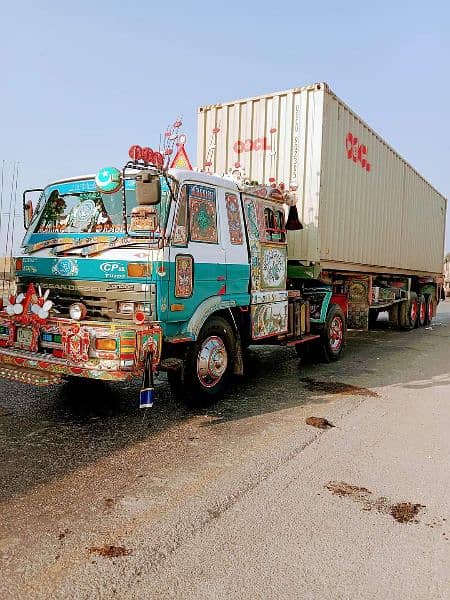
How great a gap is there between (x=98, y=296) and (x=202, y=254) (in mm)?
1151

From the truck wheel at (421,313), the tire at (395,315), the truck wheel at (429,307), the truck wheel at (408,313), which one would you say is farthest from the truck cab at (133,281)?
the truck wheel at (429,307)

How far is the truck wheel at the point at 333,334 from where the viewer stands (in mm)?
8245

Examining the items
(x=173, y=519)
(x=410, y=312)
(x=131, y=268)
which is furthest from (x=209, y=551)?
(x=410, y=312)

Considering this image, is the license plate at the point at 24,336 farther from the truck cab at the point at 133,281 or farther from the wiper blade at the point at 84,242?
the wiper blade at the point at 84,242

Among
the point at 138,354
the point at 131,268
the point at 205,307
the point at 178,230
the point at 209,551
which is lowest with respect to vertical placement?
the point at 209,551

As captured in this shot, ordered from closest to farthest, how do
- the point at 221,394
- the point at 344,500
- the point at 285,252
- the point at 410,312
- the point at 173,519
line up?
the point at 173,519 → the point at 344,500 → the point at 221,394 → the point at 285,252 → the point at 410,312

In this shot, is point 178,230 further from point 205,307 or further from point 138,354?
point 138,354

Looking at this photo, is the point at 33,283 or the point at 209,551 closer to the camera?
the point at 209,551

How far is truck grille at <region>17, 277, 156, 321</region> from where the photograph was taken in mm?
4738

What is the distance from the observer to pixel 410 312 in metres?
13.7

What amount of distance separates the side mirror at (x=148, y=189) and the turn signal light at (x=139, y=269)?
56 cm

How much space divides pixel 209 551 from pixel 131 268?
2.65 meters

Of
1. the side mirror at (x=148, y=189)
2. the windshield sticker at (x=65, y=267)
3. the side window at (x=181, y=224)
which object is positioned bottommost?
the windshield sticker at (x=65, y=267)

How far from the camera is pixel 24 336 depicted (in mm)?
4922
